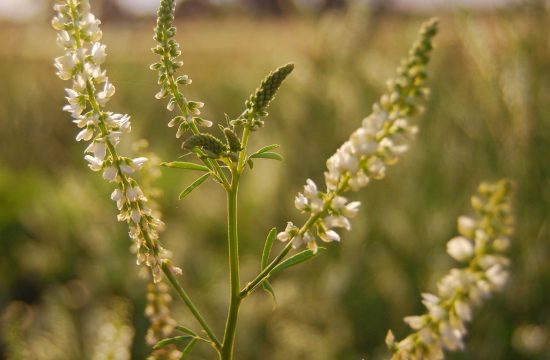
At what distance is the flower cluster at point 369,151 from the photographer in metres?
0.61

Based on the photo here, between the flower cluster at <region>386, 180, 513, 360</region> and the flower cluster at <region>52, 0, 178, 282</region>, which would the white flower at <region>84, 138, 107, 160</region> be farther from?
the flower cluster at <region>386, 180, 513, 360</region>

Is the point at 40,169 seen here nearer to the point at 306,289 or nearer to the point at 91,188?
the point at 91,188

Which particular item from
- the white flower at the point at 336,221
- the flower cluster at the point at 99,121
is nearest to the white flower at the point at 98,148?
the flower cluster at the point at 99,121

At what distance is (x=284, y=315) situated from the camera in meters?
2.98

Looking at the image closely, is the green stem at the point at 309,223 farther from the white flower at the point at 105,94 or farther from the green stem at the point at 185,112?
the white flower at the point at 105,94

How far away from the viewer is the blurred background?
255 cm

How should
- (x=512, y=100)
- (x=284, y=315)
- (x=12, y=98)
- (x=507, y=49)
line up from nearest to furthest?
1. (x=512, y=100)
2. (x=507, y=49)
3. (x=284, y=315)
4. (x=12, y=98)

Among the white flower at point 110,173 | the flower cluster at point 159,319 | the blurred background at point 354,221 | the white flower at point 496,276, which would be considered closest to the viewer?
the white flower at point 496,276

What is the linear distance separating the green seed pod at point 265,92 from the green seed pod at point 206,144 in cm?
6

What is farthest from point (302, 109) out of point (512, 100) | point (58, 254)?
point (58, 254)

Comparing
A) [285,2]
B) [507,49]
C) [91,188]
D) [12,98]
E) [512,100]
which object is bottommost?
[512,100]

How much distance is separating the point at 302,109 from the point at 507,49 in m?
1.11

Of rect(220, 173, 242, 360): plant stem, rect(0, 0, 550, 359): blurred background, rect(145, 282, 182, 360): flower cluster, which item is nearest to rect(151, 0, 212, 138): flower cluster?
rect(220, 173, 242, 360): plant stem

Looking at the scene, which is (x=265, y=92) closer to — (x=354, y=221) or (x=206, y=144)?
(x=206, y=144)
